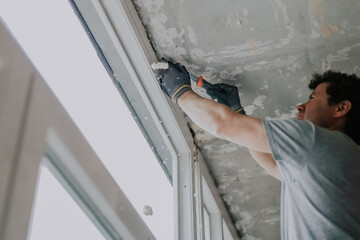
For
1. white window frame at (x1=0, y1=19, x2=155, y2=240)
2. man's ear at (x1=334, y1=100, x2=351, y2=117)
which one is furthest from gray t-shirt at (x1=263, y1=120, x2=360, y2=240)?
white window frame at (x1=0, y1=19, x2=155, y2=240)

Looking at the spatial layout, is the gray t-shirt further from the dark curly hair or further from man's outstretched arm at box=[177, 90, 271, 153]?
the dark curly hair

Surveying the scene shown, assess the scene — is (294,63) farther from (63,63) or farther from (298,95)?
(63,63)

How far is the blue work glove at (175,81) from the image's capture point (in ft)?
7.02

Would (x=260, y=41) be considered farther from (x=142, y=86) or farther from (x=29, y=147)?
(x=29, y=147)

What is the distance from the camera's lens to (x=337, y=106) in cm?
206

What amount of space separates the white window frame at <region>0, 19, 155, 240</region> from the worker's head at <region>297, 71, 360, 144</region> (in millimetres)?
1066

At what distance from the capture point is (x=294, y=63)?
2.36 m

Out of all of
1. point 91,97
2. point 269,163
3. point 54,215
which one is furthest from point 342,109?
point 54,215

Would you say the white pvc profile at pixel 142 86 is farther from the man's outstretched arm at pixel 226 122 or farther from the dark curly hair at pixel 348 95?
the dark curly hair at pixel 348 95

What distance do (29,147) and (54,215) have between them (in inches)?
12.4

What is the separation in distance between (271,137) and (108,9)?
3.11ft

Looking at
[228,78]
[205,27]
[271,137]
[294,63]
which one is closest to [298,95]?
[294,63]

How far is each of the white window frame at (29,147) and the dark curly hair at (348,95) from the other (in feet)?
3.84

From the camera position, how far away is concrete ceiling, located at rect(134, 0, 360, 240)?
214cm
